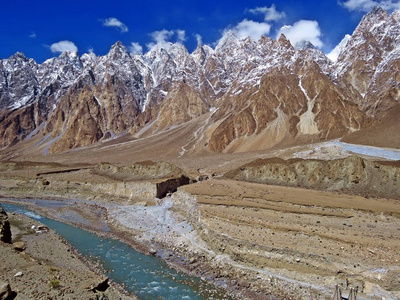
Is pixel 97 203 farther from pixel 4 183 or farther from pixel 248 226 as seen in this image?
pixel 248 226

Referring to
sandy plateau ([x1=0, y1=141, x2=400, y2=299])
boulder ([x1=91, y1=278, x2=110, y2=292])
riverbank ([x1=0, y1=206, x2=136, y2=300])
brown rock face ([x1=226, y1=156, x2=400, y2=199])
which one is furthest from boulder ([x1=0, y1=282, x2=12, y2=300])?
brown rock face ([x1=226, y1=156, x2=400, y2=199])

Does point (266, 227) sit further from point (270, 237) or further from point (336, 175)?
point (336, 175)

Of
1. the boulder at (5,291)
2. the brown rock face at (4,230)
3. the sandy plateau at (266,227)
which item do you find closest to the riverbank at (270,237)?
the sandy plateau at (266,227)

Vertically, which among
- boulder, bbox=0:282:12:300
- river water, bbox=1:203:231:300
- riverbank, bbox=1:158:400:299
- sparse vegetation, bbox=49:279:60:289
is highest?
boulder, bbox=0:282:12:300

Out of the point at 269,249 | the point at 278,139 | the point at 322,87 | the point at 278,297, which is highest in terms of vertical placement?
the point at 322,87

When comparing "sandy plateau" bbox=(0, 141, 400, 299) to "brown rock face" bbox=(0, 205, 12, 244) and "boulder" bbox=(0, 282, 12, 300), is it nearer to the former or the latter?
"boulder" bbox=(0, 282, 12, 300)

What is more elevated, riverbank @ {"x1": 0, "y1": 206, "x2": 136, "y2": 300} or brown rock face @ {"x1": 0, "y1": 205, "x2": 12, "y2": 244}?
brown rock face @ {"x1": 0, "y1": 205, "x2": 12, "y2": 244}

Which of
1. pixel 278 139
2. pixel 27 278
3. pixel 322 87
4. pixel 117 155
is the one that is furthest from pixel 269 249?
pixel 322 87
